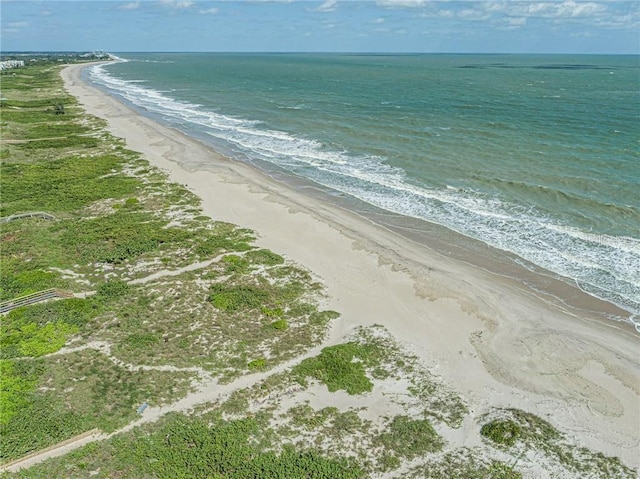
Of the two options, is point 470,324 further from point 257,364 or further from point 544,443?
point 257,364

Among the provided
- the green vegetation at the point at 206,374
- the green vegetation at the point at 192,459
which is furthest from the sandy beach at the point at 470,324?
the green vegetation at the point at 192,459

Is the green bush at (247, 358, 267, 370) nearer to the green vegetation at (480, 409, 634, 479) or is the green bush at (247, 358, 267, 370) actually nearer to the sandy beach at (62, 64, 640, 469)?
the sandy beach at (62, 64, 640, 469)

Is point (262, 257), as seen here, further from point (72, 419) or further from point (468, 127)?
point (468, 127)

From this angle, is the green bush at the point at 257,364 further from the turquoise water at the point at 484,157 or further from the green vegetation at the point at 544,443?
the turquoise water at the point at 484,157

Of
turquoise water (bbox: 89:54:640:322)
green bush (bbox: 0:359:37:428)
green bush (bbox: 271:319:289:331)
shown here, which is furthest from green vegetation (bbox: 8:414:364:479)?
turquoise water (bbox: 89:54:640:322)

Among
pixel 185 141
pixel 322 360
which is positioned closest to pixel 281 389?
pixel 322 360
